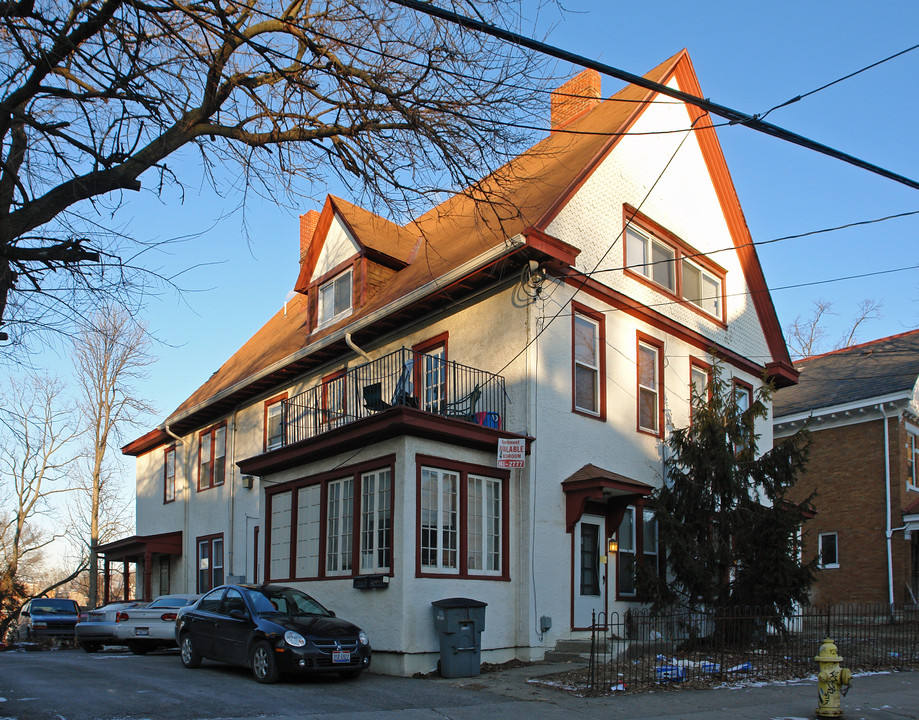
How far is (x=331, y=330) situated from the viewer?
2020 cm

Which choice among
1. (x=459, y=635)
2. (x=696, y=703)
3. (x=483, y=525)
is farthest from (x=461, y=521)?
(x=696, y=703)

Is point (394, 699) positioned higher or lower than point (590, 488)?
lower

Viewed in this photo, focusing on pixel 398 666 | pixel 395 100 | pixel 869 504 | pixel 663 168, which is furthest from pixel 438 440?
pixel 869 504

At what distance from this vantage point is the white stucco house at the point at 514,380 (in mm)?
14023

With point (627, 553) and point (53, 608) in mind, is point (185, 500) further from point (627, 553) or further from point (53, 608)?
point (627, 553)

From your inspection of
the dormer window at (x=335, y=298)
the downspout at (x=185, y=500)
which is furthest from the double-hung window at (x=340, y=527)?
the downspout at (x=185, y=500)

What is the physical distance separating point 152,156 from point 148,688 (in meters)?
7.19

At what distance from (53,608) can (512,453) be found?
19.1 meters

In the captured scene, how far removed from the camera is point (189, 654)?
46.3 feet


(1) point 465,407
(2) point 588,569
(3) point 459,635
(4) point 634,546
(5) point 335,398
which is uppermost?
(5) point 335,398

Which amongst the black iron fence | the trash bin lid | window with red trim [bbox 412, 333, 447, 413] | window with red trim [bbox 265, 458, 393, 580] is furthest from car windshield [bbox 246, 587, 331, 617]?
window with red trim [bbox 412, 333, 447, 413]

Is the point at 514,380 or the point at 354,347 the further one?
the point at 354,347

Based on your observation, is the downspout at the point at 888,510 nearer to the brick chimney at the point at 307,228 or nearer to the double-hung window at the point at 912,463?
the double-hung window at the point at 912,463

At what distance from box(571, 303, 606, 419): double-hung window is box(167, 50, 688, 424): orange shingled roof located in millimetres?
2158
